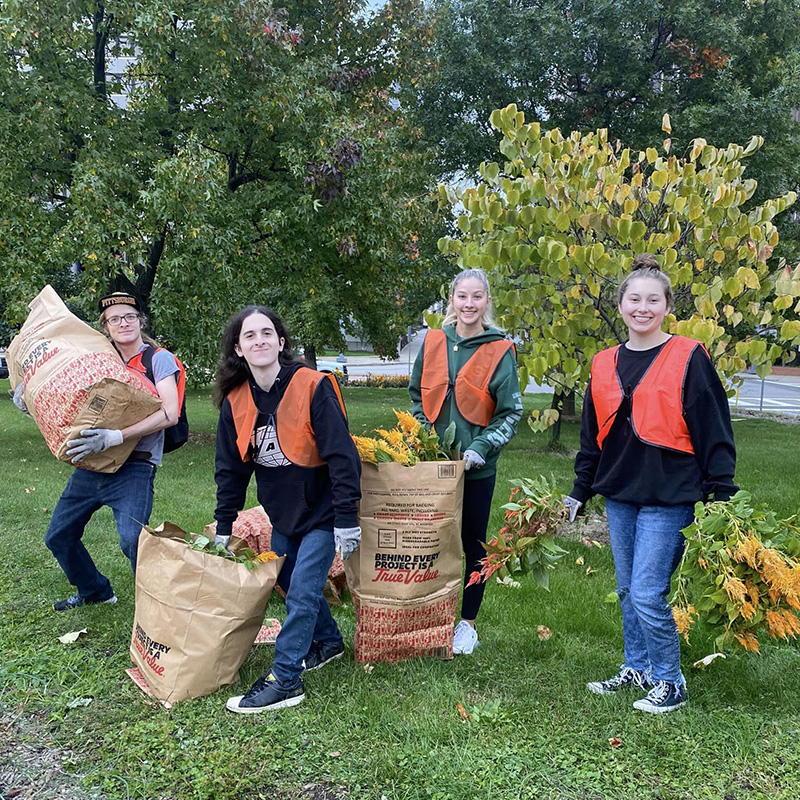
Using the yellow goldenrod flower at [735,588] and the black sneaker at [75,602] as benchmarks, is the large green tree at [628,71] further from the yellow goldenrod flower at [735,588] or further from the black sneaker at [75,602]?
the black sneaker at [75,602]

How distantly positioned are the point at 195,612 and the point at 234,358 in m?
1.10

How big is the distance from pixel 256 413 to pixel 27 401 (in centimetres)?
132

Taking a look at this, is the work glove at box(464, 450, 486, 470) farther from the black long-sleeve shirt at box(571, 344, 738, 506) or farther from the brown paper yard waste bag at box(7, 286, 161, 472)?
the brown paper yard waste bag at box(7, 286, 161, 472)

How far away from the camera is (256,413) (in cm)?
306

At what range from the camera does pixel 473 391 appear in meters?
3.37

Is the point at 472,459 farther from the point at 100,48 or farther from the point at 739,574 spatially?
the point at 100,48

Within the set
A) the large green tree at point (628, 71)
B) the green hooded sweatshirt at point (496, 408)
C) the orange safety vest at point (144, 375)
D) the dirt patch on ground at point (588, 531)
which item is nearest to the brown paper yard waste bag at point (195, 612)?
the orange safety vest at point (144, 375)

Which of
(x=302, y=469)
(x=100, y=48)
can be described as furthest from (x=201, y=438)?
(x=302, y=469)

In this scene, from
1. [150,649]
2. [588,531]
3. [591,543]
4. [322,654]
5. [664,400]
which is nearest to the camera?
[664,400]

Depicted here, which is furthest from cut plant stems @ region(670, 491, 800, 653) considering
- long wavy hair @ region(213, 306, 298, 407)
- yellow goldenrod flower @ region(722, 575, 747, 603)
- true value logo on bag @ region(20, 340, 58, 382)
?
true value logo on bag @ region(20, 340, 58, 382)

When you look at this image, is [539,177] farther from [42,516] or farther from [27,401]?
[42,516]

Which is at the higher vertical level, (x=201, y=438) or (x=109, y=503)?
(x=109, y=503)

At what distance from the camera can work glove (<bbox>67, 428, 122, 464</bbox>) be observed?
3305 millimetres

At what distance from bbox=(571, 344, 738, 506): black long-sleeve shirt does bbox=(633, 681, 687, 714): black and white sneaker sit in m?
0.82
